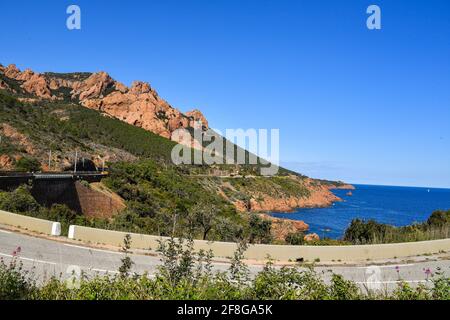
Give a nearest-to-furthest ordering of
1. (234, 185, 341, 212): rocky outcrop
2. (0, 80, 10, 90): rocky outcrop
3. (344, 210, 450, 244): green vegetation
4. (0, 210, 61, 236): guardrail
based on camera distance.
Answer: (0, 210, 61, 236): guardrail
(344, 210, 450, 244): green vegetation
(234, 185, 341, 212): rocky outcrop
(0, 80, 10, 90): rocky outcrop

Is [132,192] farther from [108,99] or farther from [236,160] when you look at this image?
[108,99]

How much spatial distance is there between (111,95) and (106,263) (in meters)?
170

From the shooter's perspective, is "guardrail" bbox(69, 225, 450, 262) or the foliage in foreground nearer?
the foliage in foreground

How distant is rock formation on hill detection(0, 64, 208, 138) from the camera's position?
160000mm

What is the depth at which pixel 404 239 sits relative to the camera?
1756cm

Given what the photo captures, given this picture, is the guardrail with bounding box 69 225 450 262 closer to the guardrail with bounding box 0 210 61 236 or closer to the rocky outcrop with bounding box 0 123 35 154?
the guardrail with bounding box 0 210 61 236

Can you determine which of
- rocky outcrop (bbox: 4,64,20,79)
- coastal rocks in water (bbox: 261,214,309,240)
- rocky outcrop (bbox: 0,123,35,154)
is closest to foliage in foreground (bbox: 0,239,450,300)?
coastal rocks in water (bbox: 261,214,309,240)

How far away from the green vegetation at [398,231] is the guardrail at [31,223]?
1270 cm

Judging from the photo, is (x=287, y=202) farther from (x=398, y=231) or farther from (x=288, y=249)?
(x=288, y=249)

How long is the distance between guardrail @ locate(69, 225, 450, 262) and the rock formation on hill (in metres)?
147

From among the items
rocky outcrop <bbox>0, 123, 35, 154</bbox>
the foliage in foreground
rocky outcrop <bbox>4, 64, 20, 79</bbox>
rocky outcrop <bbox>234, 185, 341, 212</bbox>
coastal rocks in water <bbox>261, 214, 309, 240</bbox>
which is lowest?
coastal rocks in water <bbox>261, 214, 309, 240</bbox>

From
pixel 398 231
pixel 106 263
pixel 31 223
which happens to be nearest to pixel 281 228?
pixel 398 231

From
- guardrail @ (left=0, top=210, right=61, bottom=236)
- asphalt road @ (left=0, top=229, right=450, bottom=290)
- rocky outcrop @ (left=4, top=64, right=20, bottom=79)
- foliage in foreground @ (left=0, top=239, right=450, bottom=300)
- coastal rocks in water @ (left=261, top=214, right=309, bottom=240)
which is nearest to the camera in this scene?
foliage in foreground @ (left=0, top=239, right=450, bottom=300)
